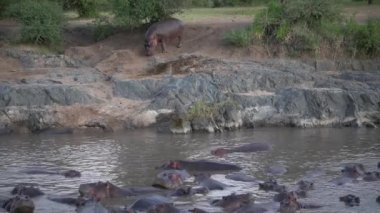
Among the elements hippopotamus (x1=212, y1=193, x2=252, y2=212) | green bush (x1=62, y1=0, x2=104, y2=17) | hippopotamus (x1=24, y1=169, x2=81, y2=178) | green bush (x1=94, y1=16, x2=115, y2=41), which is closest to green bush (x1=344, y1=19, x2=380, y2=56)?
green bush (x1=94, y1=16, x2=115, y2=41)

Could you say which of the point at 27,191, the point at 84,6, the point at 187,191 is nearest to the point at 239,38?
the point at 84,6

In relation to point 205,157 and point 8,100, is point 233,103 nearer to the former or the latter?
point 205,157

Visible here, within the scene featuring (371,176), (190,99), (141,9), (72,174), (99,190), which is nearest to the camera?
(99,190)

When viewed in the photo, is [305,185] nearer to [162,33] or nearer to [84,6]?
[162,33]

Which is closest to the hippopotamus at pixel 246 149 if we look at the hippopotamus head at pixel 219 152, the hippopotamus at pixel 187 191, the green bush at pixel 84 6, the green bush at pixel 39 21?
the hippopotamus head at pixel 219 152

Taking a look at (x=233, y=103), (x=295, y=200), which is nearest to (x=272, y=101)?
(x=233, y=103)

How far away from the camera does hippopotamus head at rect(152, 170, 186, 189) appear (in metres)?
13.8

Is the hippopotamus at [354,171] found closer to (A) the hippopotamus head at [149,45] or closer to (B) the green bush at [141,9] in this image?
(A) the hippopotamus head at [149,45]

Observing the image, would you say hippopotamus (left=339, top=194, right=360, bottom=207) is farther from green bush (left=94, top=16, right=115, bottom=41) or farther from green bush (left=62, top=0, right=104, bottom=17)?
green bush (left=62, top=0, right=104, bottom=17)

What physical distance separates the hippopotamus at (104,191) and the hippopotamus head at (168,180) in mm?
305

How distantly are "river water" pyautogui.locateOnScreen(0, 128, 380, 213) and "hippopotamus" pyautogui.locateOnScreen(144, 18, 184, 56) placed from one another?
17.5ft

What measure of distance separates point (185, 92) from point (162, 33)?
4.44m

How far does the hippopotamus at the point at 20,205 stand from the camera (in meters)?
12.0

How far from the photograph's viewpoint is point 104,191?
13117mm
